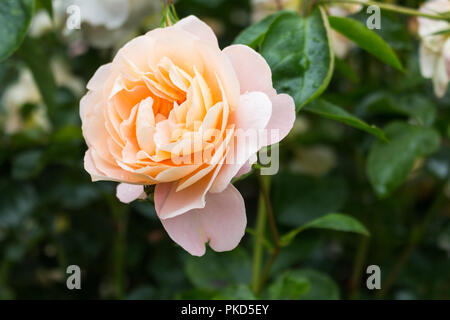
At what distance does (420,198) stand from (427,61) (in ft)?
1.58

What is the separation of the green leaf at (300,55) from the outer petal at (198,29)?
7 centimetres

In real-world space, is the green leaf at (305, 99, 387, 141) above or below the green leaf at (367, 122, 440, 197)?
above

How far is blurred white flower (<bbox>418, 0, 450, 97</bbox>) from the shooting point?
544 millimetres

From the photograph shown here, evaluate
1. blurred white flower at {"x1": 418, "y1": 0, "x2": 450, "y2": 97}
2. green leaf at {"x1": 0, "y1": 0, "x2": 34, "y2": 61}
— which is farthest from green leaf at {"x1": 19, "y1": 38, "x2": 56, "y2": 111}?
blurred white flower at {"x1": 418, "y1": 0, "x2": 450, "y2": 97}

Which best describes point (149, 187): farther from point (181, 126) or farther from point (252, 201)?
point (252, 201)

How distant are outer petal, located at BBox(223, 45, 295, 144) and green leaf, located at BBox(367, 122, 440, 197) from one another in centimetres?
23

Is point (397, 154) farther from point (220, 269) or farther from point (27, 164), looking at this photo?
point (27, 164)

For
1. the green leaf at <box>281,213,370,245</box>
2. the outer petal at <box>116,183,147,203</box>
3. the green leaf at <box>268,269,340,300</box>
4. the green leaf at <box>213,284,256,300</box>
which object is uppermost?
the outer petal at <box>116,183,147,203</box>

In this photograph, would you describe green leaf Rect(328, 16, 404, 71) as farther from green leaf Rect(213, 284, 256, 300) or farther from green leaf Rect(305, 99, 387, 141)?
green leaf Rect(213, 284, 256, 300)

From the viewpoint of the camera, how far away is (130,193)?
0.40m

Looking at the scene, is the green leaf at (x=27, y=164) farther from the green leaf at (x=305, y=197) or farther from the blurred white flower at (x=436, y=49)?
the blurred white flower at (x=436, y=49)

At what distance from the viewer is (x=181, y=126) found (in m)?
0.36
